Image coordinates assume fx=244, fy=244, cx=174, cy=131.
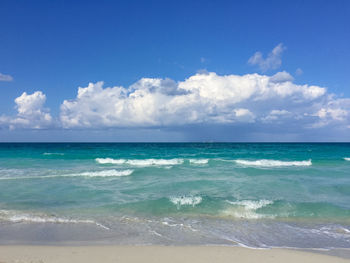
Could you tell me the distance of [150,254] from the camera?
6.07 m

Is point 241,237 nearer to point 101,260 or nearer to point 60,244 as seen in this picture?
point 101,260

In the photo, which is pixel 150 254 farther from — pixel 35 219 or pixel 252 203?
pixel 252 203

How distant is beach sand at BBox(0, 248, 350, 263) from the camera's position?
5723 millimetres

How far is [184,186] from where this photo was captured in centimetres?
1501

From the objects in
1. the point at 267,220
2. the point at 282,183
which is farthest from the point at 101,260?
the point at 282,183

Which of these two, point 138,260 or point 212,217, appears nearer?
point 138,260

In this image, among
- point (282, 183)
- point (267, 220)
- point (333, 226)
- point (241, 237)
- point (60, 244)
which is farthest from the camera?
point (282, 183)

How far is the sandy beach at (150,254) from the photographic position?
226 inches

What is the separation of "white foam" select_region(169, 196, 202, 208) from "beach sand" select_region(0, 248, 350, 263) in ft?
14.4

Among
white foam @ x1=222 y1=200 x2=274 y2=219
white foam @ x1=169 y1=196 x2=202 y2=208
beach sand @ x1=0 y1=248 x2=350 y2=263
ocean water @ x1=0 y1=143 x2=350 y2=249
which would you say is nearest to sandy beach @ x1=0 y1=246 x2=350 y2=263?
beach sand @ x1=0 y1=248 x2=350 y2=263

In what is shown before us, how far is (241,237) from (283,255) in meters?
1.48

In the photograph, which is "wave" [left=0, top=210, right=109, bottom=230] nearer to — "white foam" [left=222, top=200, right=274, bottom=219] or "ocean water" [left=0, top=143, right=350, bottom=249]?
"ocean water" [left=0, top=143, right=350, bottom=249]

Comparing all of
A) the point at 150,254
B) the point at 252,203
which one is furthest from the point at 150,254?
the point at 252,203

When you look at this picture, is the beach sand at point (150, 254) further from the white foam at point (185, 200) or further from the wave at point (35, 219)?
the white foam at point (185, 200)
